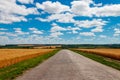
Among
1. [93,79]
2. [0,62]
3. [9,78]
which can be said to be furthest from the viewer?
[0,62]

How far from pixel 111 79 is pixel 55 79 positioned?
10.7 feet

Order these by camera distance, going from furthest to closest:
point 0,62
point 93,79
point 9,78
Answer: point 0,62
point 9,78
point 93,79

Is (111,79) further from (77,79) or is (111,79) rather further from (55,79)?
(55,79)

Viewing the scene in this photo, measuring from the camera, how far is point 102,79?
1319cm

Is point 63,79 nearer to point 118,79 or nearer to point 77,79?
point 77,79

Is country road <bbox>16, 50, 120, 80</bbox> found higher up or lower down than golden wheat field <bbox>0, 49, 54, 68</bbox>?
lower down

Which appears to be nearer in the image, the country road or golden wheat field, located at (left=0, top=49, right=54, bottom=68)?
the country road

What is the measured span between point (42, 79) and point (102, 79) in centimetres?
351

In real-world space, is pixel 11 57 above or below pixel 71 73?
above

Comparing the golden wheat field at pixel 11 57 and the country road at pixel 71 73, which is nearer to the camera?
the country road at pixel 71 73

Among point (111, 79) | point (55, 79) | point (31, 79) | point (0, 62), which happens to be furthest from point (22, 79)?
Result: point (0, 62)

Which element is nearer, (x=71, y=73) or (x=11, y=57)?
(x=71, y=73)

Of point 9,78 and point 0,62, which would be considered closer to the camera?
point 9,78

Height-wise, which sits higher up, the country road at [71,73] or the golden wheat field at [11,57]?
the golden wheat field at [11,57]
